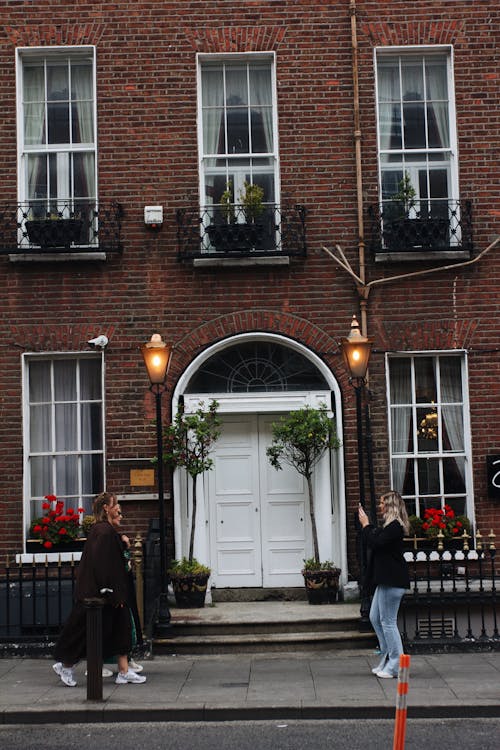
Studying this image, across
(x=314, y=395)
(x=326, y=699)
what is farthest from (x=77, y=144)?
(x=326, y=699)

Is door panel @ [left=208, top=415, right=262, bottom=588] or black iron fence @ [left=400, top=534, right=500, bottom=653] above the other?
door panel @ [left=208, top=415, right=262, bottom=588]

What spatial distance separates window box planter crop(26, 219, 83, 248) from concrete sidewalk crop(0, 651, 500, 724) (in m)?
5.33

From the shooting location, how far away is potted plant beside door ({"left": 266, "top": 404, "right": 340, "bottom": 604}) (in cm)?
1264

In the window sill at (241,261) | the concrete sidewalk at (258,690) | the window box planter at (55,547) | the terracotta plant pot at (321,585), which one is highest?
the window sill at (241,261)

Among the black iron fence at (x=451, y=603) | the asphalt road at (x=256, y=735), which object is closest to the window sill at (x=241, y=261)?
the black iron fence at (x=451, y=603)

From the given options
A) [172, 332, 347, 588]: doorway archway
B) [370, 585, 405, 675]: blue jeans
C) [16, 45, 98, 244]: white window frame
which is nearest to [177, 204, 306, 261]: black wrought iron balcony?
[172, 332, 347, 588]: doorway archway

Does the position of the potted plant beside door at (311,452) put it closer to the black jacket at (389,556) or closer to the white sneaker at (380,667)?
the white sneaker at (380,667)

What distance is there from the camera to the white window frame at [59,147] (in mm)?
13805

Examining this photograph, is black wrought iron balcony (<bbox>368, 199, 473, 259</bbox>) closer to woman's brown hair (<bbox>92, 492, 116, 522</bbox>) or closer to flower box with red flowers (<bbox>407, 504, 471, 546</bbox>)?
flower box with red flowers (<bbox>407, 504, 471, 546</bbox>)

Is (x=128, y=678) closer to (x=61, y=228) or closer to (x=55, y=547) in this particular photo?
(x=55, y=547)

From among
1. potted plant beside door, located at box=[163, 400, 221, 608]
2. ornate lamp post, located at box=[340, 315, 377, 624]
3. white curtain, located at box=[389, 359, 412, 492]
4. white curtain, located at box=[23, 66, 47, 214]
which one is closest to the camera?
ornate lamp post, located at box=[340, 315, 377, 624]

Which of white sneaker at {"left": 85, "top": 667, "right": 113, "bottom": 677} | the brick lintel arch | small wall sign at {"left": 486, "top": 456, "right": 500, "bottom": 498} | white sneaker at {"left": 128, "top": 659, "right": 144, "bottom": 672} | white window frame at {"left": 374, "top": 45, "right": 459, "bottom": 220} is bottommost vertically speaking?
white sneaker at {"left": 85, "top": 667, "right": 113, "bottom": 677}

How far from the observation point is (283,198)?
45.0 feet

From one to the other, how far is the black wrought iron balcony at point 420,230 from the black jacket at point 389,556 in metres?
4.65
